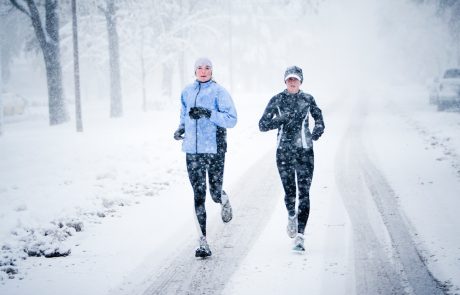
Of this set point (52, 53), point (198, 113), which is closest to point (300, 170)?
point (198, 113)

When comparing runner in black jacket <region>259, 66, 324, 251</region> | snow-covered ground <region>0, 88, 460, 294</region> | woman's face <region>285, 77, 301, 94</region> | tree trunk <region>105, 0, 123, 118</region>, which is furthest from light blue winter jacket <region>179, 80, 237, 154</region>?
tree trunk <region>105, 0, 123, 118</region>

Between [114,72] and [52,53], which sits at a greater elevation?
[52,53]

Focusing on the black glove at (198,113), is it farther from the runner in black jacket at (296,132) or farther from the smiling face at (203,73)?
the runner in black jacket at (296,132)

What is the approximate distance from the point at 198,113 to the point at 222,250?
1823mm

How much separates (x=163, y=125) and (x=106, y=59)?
481 inches

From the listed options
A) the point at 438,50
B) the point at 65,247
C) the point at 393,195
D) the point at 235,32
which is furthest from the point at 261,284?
the point at 438,50

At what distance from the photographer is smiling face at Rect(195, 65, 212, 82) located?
5.33 meters

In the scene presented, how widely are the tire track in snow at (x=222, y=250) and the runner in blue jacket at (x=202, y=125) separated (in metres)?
0.27

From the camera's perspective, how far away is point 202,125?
5391mm

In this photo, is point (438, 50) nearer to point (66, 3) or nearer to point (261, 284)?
point (66, 3)

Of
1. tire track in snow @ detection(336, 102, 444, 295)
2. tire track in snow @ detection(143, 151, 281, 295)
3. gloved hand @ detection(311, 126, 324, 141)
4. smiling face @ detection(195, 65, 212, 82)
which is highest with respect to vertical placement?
smiling face @ detection(195, 65, 212, 82)

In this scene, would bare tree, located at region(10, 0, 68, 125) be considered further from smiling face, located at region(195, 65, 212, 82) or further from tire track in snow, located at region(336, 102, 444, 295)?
smiling face, located at region(195, 65, 212, 82)

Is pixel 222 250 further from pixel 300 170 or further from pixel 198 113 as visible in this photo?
pixel 198 113

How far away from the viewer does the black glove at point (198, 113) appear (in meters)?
5.28
